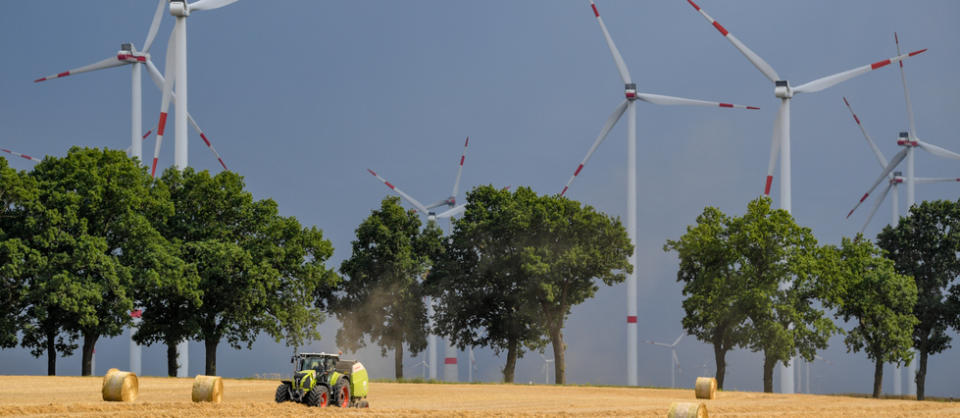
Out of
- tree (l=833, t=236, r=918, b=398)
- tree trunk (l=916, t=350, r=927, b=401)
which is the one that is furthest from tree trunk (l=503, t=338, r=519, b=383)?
tree trunk (l=916, t=350, r=927, b=401)

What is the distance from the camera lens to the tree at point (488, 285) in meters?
85.9

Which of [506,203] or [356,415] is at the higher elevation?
[506,203]

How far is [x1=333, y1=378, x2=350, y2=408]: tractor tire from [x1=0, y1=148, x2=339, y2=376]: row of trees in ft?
97.8

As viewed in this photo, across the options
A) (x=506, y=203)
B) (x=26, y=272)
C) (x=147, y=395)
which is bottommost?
(x=147, y=395)

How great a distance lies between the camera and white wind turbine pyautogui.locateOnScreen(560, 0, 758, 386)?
91.1m

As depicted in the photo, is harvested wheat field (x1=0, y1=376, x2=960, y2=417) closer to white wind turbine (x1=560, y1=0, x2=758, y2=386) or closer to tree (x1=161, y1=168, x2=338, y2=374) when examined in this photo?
tree (x1=161, y1=168, x2=338, y2=374)

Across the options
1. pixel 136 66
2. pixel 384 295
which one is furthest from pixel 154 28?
pixel 384 295

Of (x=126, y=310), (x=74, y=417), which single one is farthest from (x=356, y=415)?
(x=126, y=310)

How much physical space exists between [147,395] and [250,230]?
2785 centimetres

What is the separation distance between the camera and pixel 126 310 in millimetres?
70312

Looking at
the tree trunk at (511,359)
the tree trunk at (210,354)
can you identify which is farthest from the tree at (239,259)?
the tree trunk at (511,359)

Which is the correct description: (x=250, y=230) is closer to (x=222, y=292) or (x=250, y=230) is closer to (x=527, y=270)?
(x=222, y=292)

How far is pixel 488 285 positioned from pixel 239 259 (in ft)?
72.0

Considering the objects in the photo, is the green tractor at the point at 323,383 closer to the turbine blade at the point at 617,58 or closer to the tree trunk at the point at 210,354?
the tree trunk at the point at 210,354
